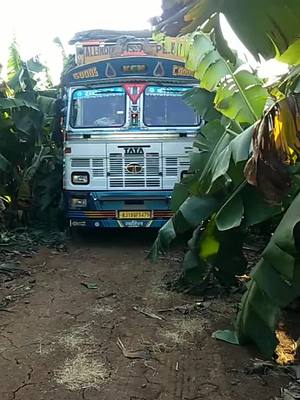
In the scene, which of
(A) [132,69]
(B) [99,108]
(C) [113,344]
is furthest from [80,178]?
(C) [113,344]

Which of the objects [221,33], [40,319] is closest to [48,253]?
[40,319]

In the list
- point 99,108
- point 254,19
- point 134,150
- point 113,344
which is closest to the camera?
point 254,19

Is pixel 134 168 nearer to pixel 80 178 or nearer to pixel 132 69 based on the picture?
pixel 80 178

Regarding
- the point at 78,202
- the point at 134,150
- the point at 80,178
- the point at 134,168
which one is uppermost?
the point at 134,150

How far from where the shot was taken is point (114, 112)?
9328 mm

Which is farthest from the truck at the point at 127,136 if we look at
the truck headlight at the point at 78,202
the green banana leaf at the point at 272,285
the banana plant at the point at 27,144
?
the green banana leaf at the point at 272,285

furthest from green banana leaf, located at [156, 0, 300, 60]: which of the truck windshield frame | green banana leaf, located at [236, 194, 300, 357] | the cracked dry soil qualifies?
the truck windshield frame

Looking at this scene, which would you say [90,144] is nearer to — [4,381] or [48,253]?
[48,253]

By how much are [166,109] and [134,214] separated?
175 centimetres

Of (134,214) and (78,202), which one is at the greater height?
(78,202)

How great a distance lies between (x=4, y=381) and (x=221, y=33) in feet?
9.57

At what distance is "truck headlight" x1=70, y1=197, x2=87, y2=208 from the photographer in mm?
9242

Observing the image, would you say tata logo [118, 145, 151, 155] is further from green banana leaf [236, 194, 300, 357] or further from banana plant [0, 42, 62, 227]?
green banana leaf [236, 194, 300, 357]

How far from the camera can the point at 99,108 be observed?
30.7 ft
